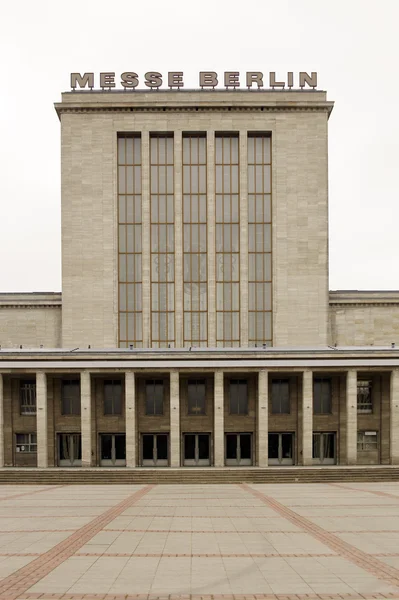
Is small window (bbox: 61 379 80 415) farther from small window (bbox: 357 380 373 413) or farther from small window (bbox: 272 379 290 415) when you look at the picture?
small window (bbox: 357 380 373 413)

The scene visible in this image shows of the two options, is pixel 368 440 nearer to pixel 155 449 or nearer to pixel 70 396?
pixel 155 449

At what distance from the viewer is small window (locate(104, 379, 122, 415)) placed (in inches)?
2223

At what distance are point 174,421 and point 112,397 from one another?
6968 mm

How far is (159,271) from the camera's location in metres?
65.1

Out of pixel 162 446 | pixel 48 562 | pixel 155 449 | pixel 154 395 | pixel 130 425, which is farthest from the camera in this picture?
pixel 154 395

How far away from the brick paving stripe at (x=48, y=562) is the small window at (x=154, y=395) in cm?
2781

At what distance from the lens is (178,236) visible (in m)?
64.8

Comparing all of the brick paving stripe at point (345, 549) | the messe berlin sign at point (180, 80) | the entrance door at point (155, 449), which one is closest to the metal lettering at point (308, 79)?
the messe berlin sign at point (180, 80)

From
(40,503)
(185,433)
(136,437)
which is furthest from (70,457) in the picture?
(40,503)

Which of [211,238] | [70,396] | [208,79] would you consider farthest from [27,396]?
[208,79]

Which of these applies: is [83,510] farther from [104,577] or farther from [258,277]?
[258,277]

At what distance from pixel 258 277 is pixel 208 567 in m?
48.0

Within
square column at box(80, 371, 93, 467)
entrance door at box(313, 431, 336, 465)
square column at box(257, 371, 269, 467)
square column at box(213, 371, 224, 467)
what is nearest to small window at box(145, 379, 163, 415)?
square column at box(80, 371, 93, 467)

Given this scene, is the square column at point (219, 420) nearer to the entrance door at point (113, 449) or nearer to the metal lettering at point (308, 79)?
the entrance door at point (113, 449)
